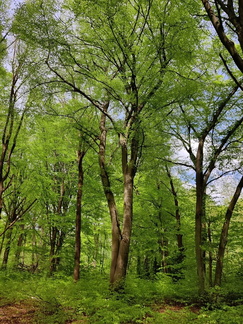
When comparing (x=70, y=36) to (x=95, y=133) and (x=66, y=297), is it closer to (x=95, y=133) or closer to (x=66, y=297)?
(x=95, y=133)

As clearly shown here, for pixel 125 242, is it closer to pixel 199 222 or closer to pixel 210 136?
pixel 199 222

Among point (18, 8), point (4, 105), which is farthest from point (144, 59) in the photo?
point (4, 105)

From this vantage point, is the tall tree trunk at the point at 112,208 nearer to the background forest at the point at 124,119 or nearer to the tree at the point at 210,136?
the background forest at the point at 124,119

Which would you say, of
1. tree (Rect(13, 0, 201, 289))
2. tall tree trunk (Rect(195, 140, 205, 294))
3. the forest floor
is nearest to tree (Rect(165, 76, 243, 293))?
tall tree trunk (Rect(195, 140, 205, 294))

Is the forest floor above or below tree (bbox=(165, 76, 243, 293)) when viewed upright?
below

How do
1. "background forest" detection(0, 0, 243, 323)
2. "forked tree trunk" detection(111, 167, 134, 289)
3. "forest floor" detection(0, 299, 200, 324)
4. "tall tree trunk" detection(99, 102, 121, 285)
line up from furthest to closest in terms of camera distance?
"tall tree trunk" detection(99, 102, 121, 285) < "forked tree trunk" detection(111, 167, 134, 289) < "background forest" detection(0, 0, 243, 323) < "forest floor" detection(0, 299, 200, 324)

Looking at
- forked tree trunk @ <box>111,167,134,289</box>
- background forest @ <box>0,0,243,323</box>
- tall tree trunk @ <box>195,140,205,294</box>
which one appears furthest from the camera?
tall tree trunk @ <box>195,140,205,294</box>

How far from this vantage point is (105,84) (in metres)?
7.74

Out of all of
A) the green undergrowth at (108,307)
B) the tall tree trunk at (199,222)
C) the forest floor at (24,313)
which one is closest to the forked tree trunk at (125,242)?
the green undergrowth at (108,307)

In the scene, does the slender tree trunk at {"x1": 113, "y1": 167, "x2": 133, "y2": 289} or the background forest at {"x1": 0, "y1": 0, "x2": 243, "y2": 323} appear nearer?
the background forest at {"x1": 0, "y1": 0, "x2": 243, "y2": 323}

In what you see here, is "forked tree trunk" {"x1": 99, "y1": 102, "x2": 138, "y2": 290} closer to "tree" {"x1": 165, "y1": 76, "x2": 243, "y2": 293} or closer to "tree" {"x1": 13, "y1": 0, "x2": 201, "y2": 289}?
"tree" {"x1": 13, "y1": 0, "x2": 201, "y2": 289}

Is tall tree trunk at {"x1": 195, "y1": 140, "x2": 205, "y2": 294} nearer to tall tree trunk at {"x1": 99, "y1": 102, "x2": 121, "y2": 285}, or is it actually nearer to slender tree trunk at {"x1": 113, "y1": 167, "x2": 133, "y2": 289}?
slender tree trunk at {"x1": 113, "y1": 167, "x2": 133, "y2": 289}

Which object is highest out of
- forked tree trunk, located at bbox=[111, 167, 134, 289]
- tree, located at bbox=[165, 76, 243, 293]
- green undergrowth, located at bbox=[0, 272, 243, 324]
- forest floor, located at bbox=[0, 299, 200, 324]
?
tree, located at bbox=[165, 76, 243, 293]

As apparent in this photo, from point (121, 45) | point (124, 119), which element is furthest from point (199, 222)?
point (121, 45)
